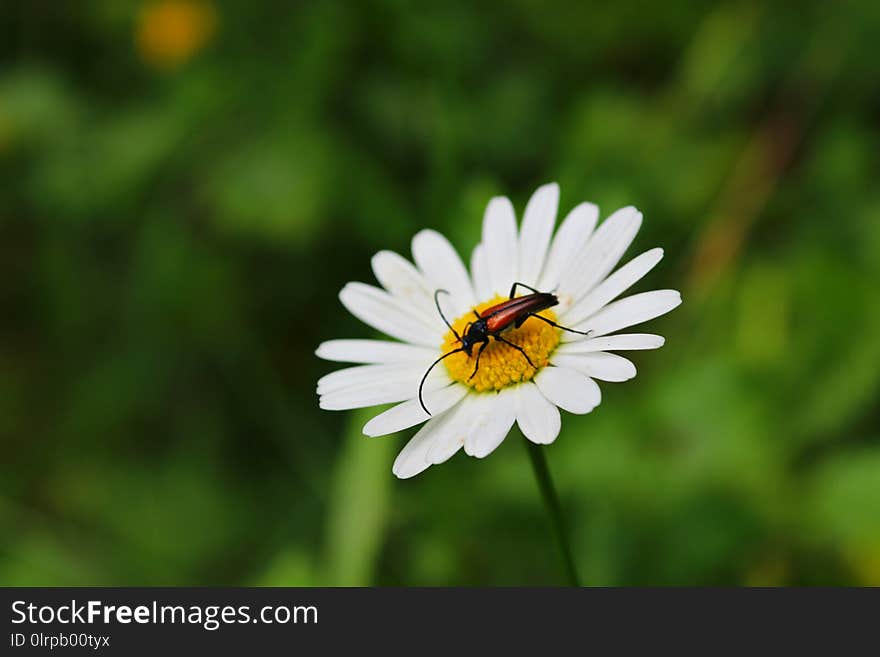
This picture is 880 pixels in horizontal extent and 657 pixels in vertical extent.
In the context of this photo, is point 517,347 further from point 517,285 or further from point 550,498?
point 550,498

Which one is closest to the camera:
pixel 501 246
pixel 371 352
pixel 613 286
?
pixel 613 286

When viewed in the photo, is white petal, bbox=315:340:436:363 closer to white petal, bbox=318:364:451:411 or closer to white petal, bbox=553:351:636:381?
white petal, bbox=318:364:451:411

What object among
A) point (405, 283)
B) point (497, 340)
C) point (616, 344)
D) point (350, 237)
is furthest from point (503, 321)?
point (350, 237)

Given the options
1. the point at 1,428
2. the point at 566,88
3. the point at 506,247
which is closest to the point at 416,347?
the point at 506,247

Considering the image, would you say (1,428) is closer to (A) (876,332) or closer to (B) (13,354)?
(B) (13,354)

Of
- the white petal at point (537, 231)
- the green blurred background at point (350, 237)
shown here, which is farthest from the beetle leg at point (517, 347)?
the green blurred background at point (350, 237)

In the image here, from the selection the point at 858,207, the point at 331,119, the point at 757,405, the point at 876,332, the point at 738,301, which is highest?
the point at 331,119

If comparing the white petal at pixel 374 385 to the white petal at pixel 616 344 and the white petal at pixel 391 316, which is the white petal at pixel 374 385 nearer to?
the white petal at pixel 391 316
